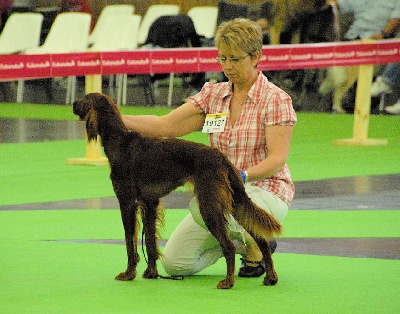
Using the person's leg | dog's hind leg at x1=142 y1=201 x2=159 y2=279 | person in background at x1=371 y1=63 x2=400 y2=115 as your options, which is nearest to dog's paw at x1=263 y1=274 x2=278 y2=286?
the person's leg

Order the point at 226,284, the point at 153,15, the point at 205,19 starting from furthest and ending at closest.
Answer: the point at 153,15, the point at 205,19, the point at 226,284

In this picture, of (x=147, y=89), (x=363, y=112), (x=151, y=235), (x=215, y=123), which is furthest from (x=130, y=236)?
(x=147, y=89)

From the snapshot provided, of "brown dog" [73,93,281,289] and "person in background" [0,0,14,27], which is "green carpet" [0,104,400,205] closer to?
"brown dog" [73,93,281,289]

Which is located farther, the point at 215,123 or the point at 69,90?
the point at 69,90

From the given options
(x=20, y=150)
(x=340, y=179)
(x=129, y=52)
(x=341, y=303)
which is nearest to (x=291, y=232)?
(x=341, y=303)

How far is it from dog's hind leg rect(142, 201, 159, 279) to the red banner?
188 inches

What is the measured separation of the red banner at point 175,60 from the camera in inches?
394

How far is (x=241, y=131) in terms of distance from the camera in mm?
5301

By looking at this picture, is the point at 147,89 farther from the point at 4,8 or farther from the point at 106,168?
the point at 106,168

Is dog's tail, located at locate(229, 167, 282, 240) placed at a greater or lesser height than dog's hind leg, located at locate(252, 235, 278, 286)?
greater

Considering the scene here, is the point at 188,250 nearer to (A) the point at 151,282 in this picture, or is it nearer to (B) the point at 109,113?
(A) the point at 151,282

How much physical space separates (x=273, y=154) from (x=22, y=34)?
→ 12757 millimetres

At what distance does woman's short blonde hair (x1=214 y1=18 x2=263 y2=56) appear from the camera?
16.9 feet

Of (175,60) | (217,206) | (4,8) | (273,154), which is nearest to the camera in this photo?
Result: (217,206)
